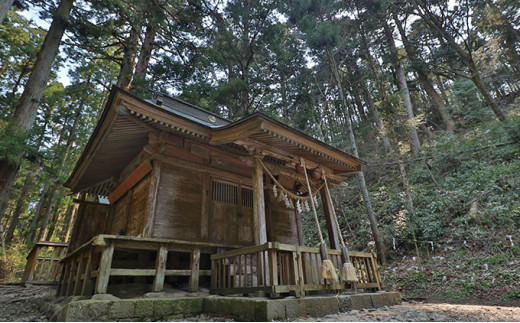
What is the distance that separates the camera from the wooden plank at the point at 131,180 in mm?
6543

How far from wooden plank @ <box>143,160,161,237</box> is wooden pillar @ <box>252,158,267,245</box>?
235 centimetres

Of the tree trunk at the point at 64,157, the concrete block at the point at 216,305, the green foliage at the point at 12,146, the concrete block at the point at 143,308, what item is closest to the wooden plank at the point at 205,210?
the concrete block at the point at 216,305

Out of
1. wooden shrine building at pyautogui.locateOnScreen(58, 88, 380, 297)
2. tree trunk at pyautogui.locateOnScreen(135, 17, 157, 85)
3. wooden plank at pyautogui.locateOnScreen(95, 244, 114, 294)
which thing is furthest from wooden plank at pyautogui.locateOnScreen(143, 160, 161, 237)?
tree trunk at pyautogui.locateOnScreen(135, 17, 157, 85)

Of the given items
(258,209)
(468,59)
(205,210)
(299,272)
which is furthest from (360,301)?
(468,59)

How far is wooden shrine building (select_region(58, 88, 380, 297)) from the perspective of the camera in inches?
182

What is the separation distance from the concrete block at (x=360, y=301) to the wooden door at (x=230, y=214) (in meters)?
3.23

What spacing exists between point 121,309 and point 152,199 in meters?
2.59

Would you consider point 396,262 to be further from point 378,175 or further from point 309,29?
point 309,29

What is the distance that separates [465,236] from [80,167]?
43.8ft

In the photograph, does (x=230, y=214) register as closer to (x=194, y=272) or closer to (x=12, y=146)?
(x=194, y=272)

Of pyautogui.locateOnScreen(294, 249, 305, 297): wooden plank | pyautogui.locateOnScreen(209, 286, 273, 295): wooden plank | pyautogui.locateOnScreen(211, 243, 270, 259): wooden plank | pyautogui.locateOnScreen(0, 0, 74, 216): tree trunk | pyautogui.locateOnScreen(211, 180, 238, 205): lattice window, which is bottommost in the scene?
pyautogui.locateOnScreen(209, 286, 273, 295): wooden plank

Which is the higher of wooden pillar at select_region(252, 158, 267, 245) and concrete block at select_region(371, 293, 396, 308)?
wooden pillar at select_region(252, 158, 267, 245)

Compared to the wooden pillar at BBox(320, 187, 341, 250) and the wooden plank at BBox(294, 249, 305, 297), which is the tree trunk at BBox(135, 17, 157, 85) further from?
the wooden plank at BBox(294, 249, 305, 297)

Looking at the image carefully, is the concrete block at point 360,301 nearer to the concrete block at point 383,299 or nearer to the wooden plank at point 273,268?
the concrete block at point 383,299
